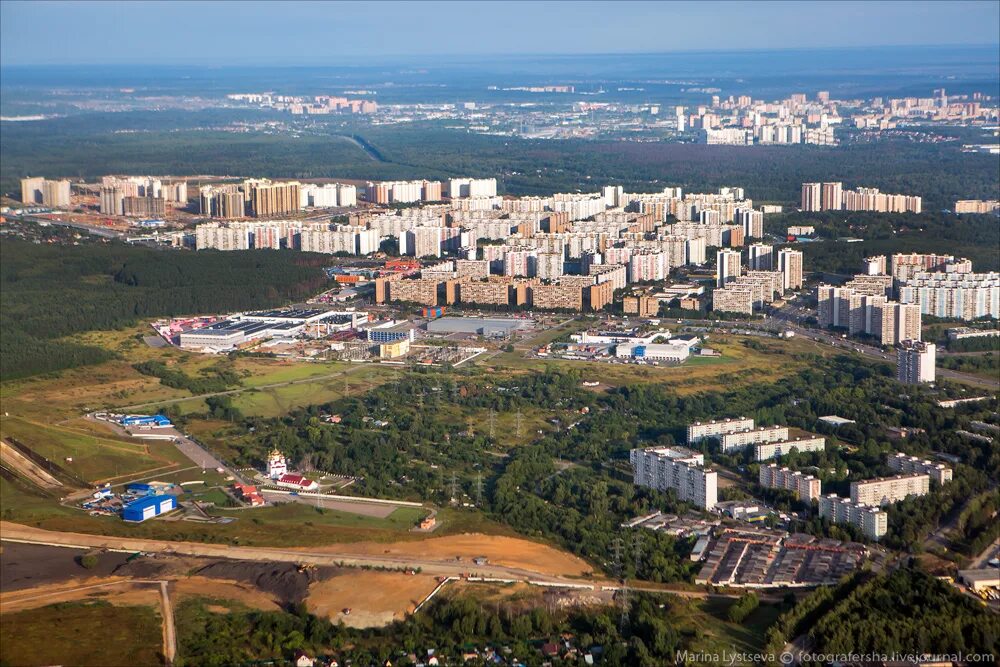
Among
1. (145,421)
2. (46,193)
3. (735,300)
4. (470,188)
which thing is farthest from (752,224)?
(46,193)

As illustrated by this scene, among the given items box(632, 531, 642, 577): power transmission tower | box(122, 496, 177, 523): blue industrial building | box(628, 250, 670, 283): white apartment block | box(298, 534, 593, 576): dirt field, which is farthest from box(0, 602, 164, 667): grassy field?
box(628, 250, 670, 283): white apartment block

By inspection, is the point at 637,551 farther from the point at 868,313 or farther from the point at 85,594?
the point at 868,313

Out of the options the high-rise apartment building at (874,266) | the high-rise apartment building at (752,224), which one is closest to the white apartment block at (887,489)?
the high-rise apartment building at (874,266)

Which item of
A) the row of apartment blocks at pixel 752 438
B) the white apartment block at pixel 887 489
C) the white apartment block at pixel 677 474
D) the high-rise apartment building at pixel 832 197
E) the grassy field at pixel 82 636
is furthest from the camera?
the high-rise apartment building at pixel 832 197

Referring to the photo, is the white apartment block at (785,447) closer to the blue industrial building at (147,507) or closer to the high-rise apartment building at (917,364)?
the high-rise apartment building at (917,364)

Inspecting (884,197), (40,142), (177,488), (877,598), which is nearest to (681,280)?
(884,197)
